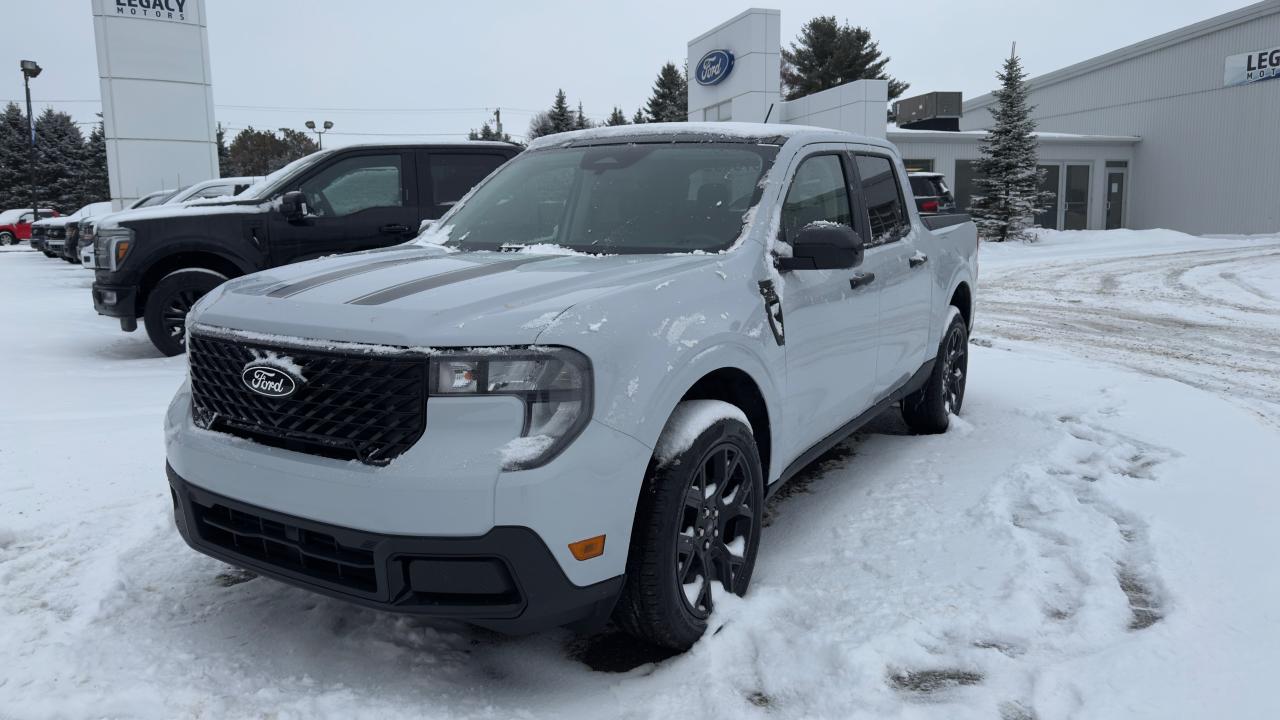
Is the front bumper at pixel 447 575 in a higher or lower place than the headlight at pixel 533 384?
lower

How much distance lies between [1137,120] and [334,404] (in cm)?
3825

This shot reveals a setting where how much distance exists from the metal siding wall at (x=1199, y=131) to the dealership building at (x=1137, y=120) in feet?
0.12

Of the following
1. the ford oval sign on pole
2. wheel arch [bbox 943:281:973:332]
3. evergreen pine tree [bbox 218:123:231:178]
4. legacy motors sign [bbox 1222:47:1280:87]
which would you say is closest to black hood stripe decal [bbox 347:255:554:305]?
wheel arch [bbox 943:281:973:332]

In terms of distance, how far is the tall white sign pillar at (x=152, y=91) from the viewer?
20094 millimetres

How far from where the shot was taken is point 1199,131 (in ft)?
104

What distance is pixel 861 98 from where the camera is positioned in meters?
24.8

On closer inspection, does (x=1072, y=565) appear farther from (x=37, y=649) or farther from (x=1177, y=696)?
(x=37, y=649)

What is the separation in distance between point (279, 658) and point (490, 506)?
3.60ft

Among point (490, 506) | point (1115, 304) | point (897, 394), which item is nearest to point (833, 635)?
point (490, 506)

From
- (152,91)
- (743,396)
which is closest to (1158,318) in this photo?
(743,396)

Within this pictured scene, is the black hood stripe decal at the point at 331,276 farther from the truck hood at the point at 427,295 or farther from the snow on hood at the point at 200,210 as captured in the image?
the snow on hood at the point at 200,210

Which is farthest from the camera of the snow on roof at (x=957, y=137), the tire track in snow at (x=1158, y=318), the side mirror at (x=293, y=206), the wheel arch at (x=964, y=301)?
the snow on roof at (x=957, y=137)

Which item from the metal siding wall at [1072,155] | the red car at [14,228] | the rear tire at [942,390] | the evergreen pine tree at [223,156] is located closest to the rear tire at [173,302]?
the rear tire at [942,390]

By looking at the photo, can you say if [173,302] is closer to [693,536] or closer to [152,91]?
[693,536]
